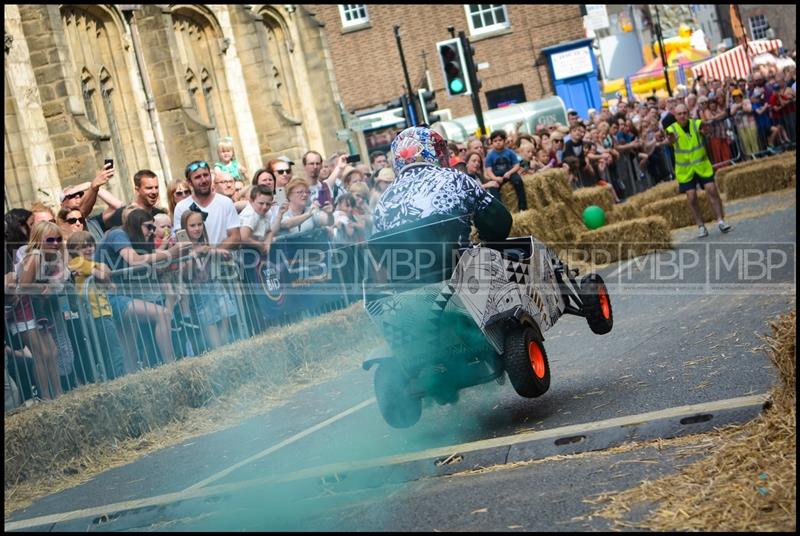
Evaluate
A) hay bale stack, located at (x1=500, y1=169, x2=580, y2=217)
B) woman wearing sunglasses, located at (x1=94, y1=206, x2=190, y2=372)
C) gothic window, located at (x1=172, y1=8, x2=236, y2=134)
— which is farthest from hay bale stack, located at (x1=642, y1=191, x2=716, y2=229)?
gothic window, located at (x1=172, y1=8, x2=236, y2=134)

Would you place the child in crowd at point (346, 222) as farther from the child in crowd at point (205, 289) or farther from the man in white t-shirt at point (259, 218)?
the child in crowd at point (205, 289)

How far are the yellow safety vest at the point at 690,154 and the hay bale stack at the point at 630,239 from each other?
100cm

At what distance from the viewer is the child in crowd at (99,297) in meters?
11.1

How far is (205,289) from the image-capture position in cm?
1225

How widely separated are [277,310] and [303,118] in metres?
29.0

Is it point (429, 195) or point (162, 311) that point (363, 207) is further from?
point (429, 195)

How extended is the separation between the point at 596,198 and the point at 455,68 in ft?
11.7

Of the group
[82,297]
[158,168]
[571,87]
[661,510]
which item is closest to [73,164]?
[158,168]

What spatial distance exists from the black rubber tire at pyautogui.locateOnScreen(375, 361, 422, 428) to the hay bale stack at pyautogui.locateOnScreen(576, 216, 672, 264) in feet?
35.9

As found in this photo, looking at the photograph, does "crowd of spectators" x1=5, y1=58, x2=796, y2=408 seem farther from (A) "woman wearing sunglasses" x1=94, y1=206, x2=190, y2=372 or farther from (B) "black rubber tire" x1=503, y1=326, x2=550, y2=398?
(B) "black rubber tire" x1=503, y1=326, x2=550, y2=398

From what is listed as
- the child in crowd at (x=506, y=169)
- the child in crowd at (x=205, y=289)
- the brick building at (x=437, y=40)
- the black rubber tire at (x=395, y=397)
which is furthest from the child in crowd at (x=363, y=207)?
the brick building at (x=437, y=40)

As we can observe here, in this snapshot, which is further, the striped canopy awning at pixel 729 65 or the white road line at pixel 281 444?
the striped canopy awning at pixel 729 65

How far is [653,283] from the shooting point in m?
14.4

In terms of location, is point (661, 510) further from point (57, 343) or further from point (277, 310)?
point (277, 310)
